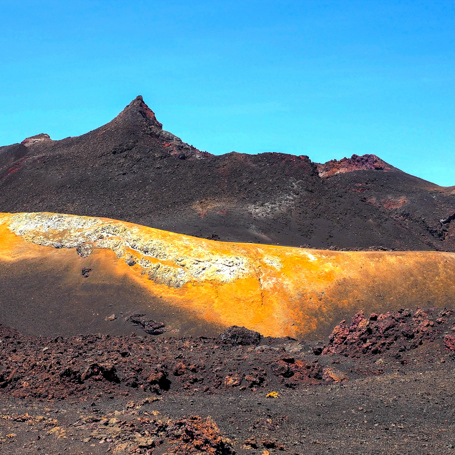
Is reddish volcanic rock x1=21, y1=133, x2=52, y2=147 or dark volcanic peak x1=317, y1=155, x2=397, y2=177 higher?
dark volcanic peak x1=317, y1=155, x2=397, y2=177

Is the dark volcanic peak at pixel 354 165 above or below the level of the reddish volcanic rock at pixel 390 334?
above

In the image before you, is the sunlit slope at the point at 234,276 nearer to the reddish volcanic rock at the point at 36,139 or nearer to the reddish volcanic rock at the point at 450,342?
the reddish volcanic rock at the point at 450,342

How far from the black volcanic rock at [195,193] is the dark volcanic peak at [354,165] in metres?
36.2

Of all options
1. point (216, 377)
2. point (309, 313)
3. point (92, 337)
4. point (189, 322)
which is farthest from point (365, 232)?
point (216, 377)

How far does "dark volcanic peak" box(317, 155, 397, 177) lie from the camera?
124m

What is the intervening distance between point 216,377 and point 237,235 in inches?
1472

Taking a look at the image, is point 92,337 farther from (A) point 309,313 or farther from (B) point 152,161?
(B) point 152,161

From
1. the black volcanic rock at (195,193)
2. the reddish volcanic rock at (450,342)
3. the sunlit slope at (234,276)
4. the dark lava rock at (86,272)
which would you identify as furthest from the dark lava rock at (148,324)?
the black volcanic rock at (195,193)

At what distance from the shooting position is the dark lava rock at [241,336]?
2911 cm

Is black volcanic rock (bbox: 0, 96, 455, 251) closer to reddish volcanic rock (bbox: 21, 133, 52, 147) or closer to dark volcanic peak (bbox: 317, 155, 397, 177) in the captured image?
reddish volcanic rock (bbox: 21, 133, 52, 147)

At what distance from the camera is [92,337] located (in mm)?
29547

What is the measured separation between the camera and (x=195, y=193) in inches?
2648

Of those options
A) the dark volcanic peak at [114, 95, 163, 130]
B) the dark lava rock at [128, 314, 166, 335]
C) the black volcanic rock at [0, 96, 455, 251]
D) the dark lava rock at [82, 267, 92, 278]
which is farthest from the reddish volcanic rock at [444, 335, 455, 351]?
the dark volcanic peak at [114, 95, 163, 130]

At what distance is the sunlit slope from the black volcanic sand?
16.7 feet
